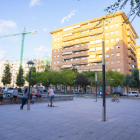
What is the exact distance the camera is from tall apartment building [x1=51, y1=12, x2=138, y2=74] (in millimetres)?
57312

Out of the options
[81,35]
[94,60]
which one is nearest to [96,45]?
[94,60]

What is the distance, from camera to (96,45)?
61.2 meters

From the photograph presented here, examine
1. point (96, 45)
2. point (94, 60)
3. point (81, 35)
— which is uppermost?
point (81, 35)

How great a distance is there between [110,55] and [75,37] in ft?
61.0

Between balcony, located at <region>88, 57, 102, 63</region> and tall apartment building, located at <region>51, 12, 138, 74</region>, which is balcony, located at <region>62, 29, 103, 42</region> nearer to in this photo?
tall apartment building, located at <region>51, 12, 138, 74</region>

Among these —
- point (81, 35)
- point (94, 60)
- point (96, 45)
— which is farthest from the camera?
point (81, 35)

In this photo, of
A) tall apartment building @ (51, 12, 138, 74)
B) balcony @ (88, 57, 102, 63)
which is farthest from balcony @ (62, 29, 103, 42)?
balcony @ (88, 57, 102, 63)

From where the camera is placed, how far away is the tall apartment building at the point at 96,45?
188 feet

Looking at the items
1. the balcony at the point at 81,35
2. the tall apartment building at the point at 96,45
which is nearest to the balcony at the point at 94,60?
the tall apartment building at the point at 96,45

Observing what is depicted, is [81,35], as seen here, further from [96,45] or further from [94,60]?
[94,60]

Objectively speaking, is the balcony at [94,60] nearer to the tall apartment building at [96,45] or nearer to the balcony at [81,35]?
the tall apartment building at [96,45]

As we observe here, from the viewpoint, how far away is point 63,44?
72.8 meters

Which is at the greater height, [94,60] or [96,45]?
[96,45]

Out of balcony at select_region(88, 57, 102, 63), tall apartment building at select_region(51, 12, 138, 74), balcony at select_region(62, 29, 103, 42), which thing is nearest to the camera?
tall apartment building at select_region(51, 12, 138, 74)
